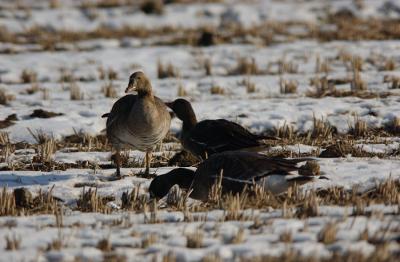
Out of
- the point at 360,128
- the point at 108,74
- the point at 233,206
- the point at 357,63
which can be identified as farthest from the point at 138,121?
the point at 357,63

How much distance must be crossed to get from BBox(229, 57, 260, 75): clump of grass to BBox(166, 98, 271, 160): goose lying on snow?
7180 mm

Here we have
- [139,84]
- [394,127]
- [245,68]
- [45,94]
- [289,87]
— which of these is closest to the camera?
[139,84]

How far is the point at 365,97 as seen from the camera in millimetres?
13312

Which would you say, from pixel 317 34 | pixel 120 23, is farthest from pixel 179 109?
pixel 120 23

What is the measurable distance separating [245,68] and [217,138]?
7.81 m

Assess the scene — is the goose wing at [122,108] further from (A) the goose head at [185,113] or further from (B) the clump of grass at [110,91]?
(B) the clump of grass at [110,91]

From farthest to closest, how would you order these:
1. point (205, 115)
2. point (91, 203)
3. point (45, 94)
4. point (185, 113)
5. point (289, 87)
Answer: point (289, 87) < point (45, 94) < point (205, 115) < point (185, 113) < point (91, 203)

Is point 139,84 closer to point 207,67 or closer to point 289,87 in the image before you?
point 289,87

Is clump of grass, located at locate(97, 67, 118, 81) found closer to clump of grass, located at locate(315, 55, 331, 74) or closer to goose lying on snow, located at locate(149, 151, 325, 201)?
clump of grass, located at locate(315, 55, 331, 74)

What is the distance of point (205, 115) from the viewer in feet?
40.7

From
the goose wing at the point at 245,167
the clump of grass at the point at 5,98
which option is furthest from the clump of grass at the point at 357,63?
the goose wing at the point at 245,167

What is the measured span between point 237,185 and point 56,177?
7.36 feet

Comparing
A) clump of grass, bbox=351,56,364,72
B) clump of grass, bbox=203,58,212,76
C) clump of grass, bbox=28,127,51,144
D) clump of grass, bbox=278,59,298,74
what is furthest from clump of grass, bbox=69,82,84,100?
clump of grass, bbox=351,56,364,72

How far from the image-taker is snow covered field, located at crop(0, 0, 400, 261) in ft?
19.4
